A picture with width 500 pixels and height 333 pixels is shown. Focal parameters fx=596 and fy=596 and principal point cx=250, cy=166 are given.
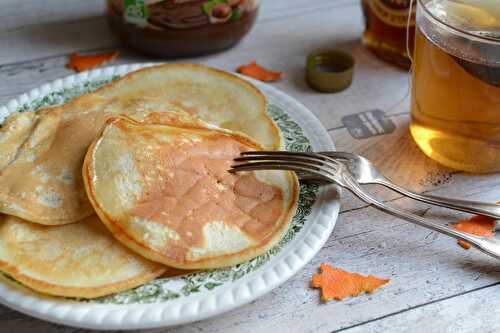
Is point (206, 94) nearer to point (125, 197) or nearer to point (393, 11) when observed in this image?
point (125, 197)

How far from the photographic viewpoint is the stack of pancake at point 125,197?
1.25 metres

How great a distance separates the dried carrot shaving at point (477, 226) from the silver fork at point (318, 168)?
3.5 inches

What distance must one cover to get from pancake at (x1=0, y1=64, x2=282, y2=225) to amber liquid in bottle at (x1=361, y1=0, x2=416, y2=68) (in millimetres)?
652

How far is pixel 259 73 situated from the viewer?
2.17m

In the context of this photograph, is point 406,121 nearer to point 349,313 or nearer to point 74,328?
point 349,313

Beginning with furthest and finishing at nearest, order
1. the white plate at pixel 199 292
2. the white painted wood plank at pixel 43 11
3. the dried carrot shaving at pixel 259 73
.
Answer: the white painted wood plank at pixel 43 11
the dried carrot shaving at pixel 259 73
the white plate at pixel 199 292

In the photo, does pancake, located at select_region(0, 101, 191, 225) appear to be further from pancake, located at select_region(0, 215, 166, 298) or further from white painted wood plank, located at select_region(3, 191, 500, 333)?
white painted wood plank, located at select_region(3, 191, 500, 333)

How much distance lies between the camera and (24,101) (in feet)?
5.84

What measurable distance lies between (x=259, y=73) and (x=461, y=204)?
3.10 feet

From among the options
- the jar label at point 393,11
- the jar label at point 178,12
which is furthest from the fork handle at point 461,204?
the jar label at point 178,12

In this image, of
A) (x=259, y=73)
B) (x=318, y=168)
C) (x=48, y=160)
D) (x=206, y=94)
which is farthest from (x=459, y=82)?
(x=48, y=160)

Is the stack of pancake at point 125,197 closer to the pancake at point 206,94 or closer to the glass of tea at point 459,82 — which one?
the pancake at point 206,94

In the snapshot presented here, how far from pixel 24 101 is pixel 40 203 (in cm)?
57

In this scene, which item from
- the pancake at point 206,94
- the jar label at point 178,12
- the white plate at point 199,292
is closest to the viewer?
the white plate at point 199,292
